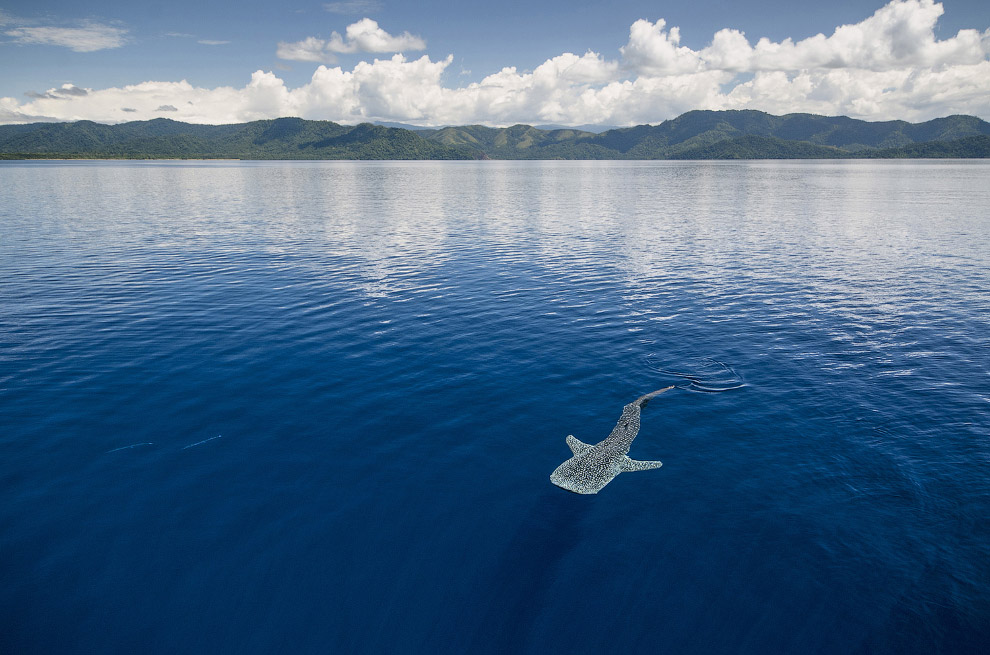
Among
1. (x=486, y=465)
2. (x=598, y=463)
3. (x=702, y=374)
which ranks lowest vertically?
(x=486, y=465)

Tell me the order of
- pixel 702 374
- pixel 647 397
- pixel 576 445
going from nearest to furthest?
pixel 576 445, pixel 647 397, pixel 702 374

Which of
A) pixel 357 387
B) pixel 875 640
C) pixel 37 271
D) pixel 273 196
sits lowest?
pixel 875 640

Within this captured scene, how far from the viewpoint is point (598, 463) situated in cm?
1797

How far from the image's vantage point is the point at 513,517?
15734mm

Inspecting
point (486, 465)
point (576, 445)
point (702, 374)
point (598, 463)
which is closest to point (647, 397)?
point (702, 374)

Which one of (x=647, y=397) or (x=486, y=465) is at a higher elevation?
(x=647, y=397)

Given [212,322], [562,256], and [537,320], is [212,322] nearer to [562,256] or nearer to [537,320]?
[537,320]

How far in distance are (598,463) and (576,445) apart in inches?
50.5

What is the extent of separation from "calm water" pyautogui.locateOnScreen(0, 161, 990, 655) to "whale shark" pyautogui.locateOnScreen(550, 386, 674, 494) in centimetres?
47

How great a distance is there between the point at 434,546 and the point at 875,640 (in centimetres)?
1102

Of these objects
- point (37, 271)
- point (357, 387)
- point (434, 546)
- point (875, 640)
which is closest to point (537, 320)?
point (357, 387)

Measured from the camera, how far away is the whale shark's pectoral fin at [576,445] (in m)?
18.8

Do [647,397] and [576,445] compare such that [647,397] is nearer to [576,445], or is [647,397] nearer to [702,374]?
[702,374]

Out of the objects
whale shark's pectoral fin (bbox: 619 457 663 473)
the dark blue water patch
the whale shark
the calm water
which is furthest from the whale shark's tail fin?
whale shark's pectoral fin (bbox: 619 457 663 473)
